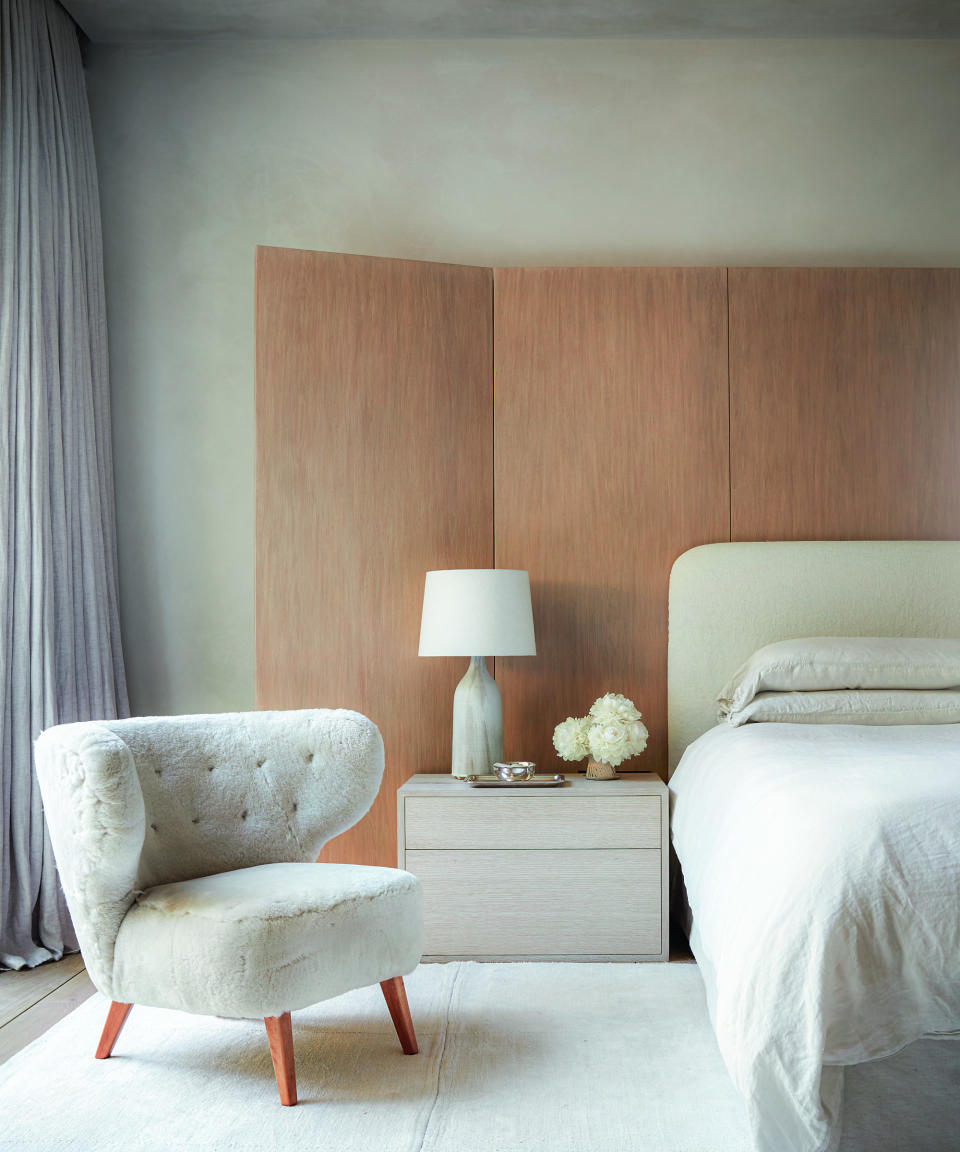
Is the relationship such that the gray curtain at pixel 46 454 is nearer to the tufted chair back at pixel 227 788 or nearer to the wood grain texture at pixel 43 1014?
the wood grain texture at pixel 43 1014

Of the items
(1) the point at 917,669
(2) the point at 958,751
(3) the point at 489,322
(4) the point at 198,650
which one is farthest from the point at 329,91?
(2) the point at 958,751

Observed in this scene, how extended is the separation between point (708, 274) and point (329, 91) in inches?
56.5

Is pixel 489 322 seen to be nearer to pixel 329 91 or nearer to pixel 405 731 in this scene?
pixel 329 91

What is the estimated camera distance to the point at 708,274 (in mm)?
3182

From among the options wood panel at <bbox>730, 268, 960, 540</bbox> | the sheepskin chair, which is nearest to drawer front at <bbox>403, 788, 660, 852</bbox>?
the sheepskin chair

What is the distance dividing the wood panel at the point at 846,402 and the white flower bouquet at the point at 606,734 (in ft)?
2.49

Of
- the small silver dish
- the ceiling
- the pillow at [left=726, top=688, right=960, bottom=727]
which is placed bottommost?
the small silver dish

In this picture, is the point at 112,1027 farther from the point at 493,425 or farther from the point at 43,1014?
the point at 493,425

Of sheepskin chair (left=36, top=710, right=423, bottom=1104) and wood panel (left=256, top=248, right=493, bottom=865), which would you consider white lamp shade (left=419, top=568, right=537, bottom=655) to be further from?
sheepskin chair (left=36, top=710, right=423, bottom=1104)

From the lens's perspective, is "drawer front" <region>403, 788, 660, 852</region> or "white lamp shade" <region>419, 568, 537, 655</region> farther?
"white lamp shade" <region>419, 568, 537, 655</region>

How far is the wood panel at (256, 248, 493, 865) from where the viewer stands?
10.1ft

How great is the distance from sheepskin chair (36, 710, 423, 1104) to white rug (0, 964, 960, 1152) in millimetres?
110

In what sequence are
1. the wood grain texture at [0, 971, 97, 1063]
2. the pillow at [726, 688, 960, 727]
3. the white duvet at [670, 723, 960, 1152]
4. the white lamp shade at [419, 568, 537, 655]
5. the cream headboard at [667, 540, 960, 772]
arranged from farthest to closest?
the cream headboard at [667, 540, 960, 772] < the white lamp shade at [419, 568, 537, 655] < the pillow at [726, 688, 960, 727] < the wood grain texture at [0, 971, 97, 1063] < the white duvet at [670, 723, 960, 1152]

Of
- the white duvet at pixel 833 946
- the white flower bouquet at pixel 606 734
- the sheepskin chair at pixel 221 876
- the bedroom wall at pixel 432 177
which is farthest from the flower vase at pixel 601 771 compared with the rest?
the bedroom wall at pixel 432 177
